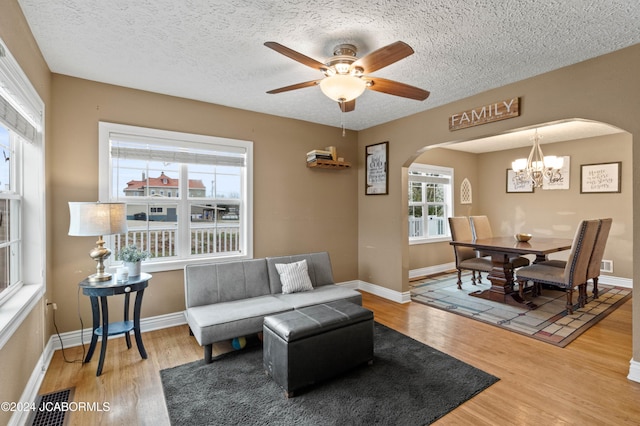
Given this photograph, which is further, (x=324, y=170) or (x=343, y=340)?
(x=324, y=170)

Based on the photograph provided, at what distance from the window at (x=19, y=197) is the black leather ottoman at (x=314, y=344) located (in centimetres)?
Answer: 155

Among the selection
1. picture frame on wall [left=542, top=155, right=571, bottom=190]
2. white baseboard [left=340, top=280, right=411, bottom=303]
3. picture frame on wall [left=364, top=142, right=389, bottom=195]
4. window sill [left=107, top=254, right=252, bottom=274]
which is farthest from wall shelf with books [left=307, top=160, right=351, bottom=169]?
picture frame on wall [left=542, top=155, right=571, bottom=190]

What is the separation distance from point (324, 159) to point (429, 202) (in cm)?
299

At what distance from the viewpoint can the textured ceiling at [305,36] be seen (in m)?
1.94

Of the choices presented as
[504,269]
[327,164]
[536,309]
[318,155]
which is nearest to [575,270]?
[536,309]

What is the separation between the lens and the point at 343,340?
242cm

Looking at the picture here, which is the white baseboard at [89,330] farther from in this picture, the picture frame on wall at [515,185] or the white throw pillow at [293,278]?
the picture frame on wall at [515,185]

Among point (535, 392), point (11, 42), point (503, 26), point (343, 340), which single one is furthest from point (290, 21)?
point (535, 392)

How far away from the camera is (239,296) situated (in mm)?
3283

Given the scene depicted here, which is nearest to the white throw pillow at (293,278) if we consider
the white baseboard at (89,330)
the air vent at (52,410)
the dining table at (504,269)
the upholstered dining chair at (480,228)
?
the white baseboard at (89,330)

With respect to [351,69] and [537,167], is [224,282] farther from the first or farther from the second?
[537,167]

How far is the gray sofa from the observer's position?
2703mm

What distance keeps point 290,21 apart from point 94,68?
1953 millimetres

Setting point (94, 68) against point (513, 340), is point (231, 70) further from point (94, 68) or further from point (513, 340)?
point (513, 340)
